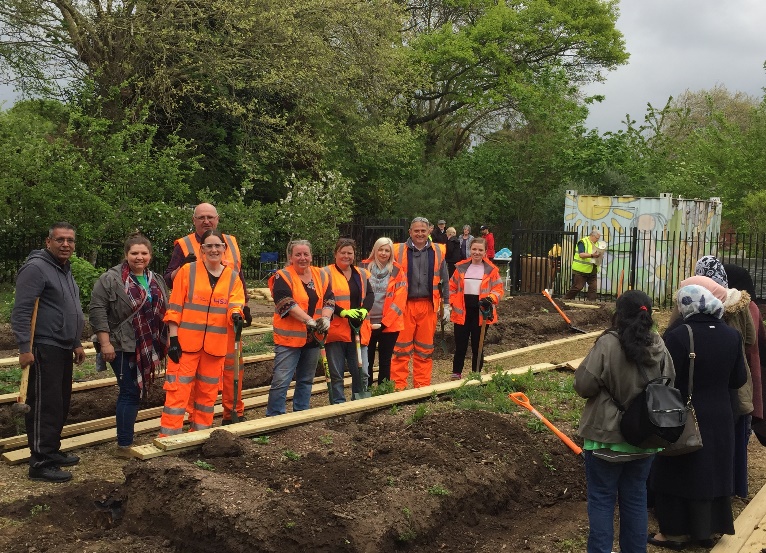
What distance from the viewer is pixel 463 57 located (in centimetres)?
3512

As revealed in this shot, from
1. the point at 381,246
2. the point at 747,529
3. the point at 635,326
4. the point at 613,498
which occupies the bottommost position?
the point at 747,529

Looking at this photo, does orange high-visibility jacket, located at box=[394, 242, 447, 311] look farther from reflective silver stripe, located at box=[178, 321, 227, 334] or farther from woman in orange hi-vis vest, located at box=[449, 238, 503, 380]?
reflective silver stripe, located at box=[178, 321, 227, 334]

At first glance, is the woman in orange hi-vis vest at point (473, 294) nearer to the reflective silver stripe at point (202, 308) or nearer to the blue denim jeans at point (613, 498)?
the reflective silver stripe at point (202, 308)

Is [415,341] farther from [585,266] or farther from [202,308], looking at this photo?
[585,266]

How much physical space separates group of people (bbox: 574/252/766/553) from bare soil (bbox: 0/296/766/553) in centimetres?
58

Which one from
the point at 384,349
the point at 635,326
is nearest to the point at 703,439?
the point at 635,326

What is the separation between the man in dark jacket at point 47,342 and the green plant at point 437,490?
2.76 meters

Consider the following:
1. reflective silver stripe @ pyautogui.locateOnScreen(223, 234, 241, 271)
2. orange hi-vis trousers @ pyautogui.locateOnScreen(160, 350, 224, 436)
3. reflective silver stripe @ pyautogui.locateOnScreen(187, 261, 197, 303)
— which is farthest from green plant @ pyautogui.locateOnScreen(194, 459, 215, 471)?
reflective silver stripe @ pyautogui.locateOnScreen(223, 234, 241, 271)

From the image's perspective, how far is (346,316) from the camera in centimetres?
764

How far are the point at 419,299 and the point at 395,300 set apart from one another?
380mm

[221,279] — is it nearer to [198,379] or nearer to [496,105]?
[198,379]

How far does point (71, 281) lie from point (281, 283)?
1.75m

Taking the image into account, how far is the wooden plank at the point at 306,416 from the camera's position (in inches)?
225

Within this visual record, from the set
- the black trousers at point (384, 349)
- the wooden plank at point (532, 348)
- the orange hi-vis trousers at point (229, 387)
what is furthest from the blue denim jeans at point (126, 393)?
the wooden plank at point (532, 348)
